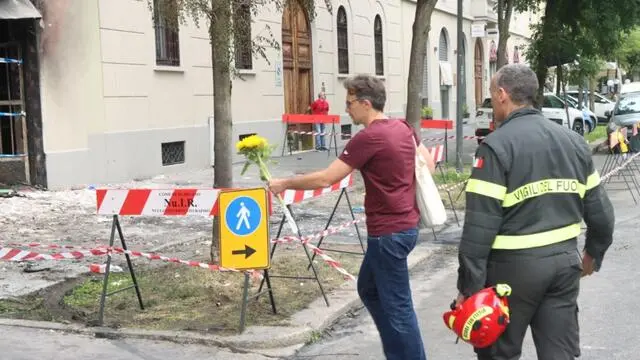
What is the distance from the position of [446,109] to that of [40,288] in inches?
1200

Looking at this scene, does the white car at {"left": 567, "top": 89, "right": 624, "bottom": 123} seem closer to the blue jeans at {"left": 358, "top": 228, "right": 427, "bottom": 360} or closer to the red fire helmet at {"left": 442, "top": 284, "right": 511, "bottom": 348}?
the blue jeans at {"left": 358, "top": 228, "right": 427, "bottom": 360}

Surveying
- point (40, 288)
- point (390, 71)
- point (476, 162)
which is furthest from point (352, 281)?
point (390, 71)

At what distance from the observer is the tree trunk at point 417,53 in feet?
44.2

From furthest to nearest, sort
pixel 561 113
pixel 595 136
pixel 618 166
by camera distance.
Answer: pixel 595 136
pixel 561 113
pixel 618 166

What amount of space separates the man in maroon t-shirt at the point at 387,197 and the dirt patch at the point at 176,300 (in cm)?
176

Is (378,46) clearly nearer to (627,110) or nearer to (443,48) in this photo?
(443,48)

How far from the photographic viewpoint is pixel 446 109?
36594mm

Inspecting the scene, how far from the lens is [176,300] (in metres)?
7.13

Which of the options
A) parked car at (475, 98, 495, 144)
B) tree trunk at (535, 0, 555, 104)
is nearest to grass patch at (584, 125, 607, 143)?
parked car at (475, 98, 495, 144)

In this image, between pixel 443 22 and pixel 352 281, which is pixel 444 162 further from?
pixel 443 22

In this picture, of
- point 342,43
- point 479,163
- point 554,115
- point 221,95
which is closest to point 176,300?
point 221,95

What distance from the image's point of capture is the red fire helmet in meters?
3.60

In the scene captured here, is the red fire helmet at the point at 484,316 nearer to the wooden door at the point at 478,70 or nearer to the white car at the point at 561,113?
the white car at the point at 561,113

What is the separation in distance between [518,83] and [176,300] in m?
4.28
